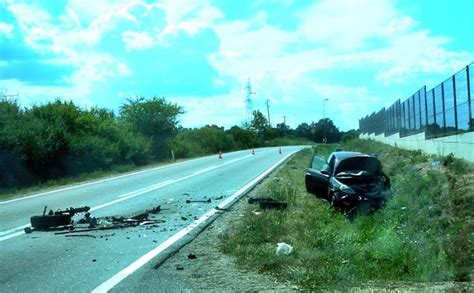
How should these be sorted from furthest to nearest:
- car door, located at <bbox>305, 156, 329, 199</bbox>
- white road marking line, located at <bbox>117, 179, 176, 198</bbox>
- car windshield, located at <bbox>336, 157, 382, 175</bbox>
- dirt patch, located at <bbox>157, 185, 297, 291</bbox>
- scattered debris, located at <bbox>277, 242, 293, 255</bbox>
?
white road marking line, located at <bbox>117, 179, 176, 198</bbox>
car door, located at <bbox>305, 156, 329, 199</bbox>
car windshield, located at <bbox>336, 157, 382, 175</bbox>
scattered debris, located at <bbox>277, 242, 293, 255</bbox>
dirt patch, located at <bbox>157, 185, 297, 291</bbox>

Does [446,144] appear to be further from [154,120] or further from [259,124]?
[259,124]

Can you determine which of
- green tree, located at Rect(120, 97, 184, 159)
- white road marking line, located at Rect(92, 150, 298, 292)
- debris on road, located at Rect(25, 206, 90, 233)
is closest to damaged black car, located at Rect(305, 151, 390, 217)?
white road marking line, located at Rect(92, 150, 298, 292)

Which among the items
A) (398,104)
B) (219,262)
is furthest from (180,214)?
(398,104)

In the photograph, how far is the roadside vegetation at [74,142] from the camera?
1163 inches

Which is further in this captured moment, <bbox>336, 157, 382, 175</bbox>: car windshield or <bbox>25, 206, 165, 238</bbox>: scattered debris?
<bbox>336, 157, 382, 175</bbox>: car windshield

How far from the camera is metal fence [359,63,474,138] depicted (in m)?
18.3

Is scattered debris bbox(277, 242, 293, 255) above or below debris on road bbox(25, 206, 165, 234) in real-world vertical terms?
below

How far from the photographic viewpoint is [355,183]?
1463 cm

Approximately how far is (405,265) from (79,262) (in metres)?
4.64

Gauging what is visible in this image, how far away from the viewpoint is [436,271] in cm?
791

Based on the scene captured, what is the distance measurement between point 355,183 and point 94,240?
20.5ft

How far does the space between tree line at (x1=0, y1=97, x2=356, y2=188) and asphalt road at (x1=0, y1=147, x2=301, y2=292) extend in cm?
935

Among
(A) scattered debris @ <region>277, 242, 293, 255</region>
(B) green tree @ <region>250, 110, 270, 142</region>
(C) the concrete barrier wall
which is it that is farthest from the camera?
(B) green tree @ <region>250, 110, 270, 142</region>

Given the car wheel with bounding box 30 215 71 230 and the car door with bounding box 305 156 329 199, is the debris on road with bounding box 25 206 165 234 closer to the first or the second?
the car wheel with bounding box 30 215 71 230
